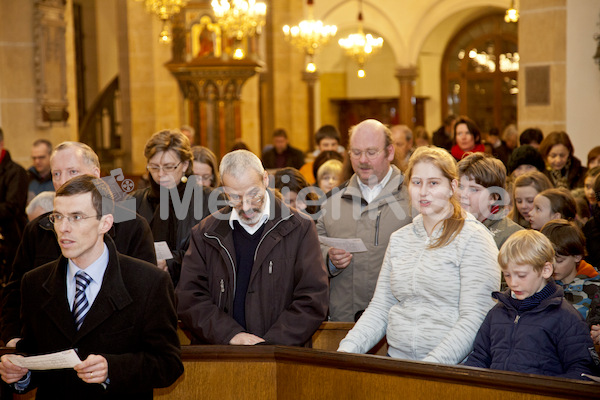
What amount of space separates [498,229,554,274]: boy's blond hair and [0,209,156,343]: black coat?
1.60m

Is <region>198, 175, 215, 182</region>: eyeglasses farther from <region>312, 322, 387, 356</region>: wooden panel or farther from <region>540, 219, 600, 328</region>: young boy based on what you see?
<region>540, 219, 600, 328</region>: young boy

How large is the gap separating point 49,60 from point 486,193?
710 centimetres

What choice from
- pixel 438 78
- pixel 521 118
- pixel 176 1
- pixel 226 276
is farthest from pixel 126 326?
pixel 438 78

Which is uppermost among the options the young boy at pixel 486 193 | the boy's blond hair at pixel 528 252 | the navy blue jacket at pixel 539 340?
the young boy at pixel 486 193

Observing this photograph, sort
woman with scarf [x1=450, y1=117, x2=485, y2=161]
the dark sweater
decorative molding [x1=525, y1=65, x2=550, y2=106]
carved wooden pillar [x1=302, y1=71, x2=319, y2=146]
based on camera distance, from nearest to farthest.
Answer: the dark sweater < woman with scarf [x1=450, y1=117, x2=485, y2=161] < decorative molding [x1=525, y1=65, x2=550, y2=106] < carved wooden pillar [x1=302, y1=71, x2=319, y2=146]

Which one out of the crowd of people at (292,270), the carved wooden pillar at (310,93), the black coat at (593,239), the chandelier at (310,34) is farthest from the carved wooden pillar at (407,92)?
the crowd of people at (292,270)

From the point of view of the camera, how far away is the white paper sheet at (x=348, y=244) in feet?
13.3

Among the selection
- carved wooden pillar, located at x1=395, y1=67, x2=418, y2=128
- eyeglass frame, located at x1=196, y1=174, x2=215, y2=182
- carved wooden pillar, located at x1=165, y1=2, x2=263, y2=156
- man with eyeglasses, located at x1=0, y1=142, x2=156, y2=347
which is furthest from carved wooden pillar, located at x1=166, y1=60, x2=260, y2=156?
man with eyeglasses, located at x1=0, y1=142, x2=156, y2=347

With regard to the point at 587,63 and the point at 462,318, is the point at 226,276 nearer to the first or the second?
the point at 462,318

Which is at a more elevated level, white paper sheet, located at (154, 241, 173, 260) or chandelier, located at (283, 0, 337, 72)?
chandelier, located at (283, 0, 337, 72)

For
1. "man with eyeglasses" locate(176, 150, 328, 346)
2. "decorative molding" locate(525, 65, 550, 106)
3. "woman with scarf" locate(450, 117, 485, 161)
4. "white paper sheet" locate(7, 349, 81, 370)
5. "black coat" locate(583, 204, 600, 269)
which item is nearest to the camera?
"white paper sheet" locate(7, 349, 81, 370)

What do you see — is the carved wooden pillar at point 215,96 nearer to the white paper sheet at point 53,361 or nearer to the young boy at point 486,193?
the young boy at point 486,193

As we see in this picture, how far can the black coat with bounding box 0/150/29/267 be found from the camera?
696 centimetres

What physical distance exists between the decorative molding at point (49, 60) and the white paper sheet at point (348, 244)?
638 cm
